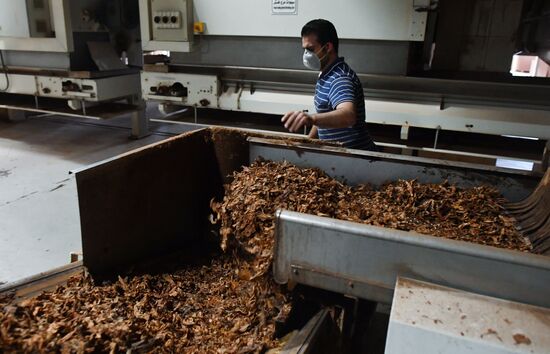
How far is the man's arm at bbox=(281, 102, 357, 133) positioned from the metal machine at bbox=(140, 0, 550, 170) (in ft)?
2.82

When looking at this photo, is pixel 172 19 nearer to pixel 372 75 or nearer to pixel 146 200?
pixel 372 75

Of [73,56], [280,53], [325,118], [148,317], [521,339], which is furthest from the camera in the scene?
[73,56]

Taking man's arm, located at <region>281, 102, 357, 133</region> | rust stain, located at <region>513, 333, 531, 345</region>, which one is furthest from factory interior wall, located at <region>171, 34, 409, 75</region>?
rust stain, located at <region>513, 333, 531, 345</region>

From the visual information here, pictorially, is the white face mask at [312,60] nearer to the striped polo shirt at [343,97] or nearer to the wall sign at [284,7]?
the striped polo shirt at [343,97]

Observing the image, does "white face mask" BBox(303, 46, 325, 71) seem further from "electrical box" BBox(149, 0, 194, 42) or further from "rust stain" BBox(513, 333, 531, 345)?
Answer: "rust stain" BBox(513, 333, 531, 345)

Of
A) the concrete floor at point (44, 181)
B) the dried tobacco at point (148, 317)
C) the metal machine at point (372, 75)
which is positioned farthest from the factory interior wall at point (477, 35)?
the concrete floor at point (44, 181)

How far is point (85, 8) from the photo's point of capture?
346 centimetres

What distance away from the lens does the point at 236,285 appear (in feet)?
4.74

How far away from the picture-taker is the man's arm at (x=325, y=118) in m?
1.52

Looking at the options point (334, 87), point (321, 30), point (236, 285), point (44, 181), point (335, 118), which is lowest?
point (44, 181)

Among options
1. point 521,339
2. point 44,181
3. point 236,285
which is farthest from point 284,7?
point 521,339

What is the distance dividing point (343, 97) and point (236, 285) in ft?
2.96

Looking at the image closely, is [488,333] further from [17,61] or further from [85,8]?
[17,61]

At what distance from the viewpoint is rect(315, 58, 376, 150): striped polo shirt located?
180 centimetres
